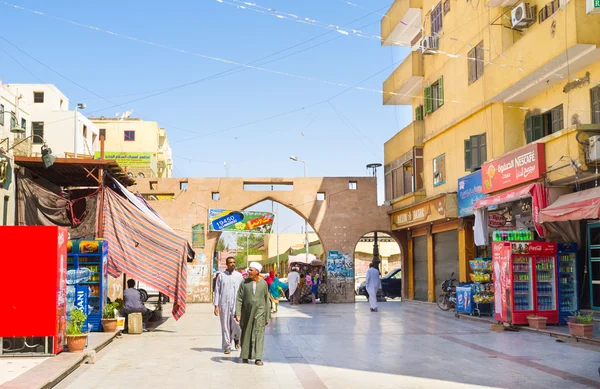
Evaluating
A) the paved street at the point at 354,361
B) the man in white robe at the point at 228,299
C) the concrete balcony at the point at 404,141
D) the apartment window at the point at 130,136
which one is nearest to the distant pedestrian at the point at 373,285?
the concrete balcony at the point at 404,141

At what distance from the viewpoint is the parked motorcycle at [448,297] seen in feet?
71.4

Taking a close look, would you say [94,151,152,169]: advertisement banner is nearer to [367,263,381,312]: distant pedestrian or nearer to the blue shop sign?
[367,263,381,312]: distant pedestrian

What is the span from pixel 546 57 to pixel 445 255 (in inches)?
418

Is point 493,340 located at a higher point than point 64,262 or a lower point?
lower

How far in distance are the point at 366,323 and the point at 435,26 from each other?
489 inches

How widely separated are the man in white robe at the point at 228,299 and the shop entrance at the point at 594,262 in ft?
29.3

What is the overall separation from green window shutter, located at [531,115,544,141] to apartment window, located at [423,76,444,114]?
6.22 meters

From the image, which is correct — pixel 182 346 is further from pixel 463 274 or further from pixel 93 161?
pixel 463 274

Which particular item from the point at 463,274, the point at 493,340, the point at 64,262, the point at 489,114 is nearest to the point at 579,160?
the point at 493,340

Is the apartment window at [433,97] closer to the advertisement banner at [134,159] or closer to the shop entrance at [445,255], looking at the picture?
the shop entrance at [445,255]

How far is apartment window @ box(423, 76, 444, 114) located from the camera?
80.4 ft

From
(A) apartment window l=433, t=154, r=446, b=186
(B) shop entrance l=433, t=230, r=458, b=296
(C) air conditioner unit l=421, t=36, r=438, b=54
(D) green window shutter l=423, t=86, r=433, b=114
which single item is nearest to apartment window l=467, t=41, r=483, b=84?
(C) air conditioner unit l=421, t=36, r=438, b=54

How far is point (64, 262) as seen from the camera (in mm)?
11344

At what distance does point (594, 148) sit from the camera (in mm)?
14117
